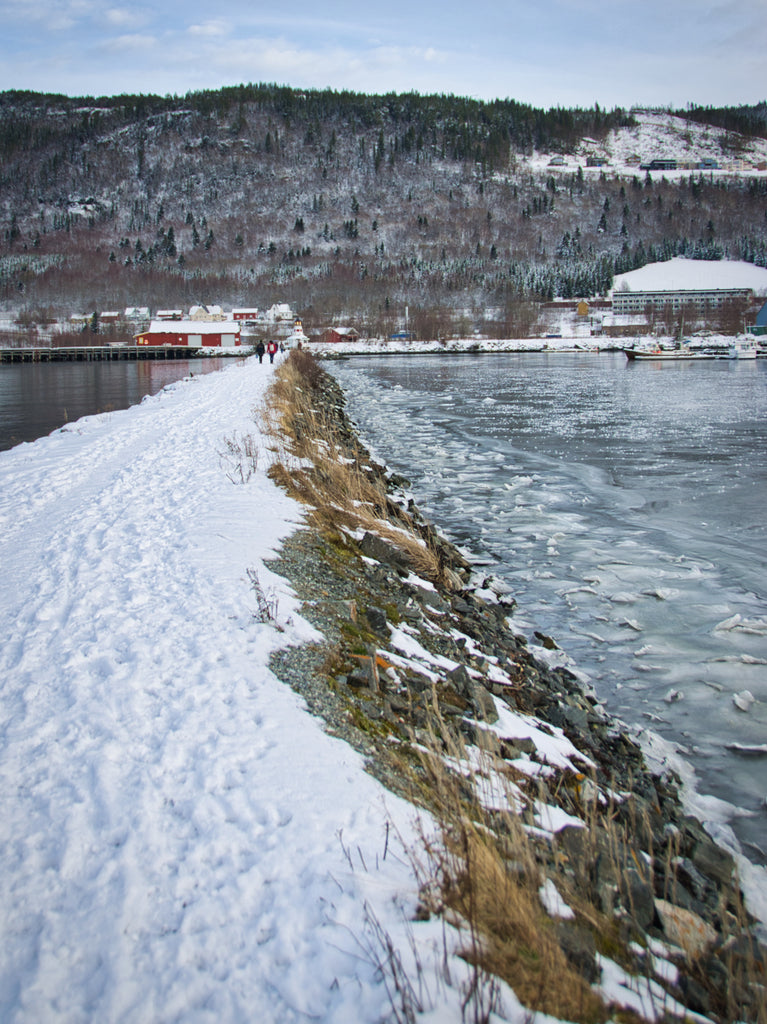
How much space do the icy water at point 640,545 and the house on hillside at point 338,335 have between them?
82554mm

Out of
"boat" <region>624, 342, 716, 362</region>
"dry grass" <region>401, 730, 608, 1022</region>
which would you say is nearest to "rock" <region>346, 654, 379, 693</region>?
"dry grass" <region>401, 730, 608, 1022</region>

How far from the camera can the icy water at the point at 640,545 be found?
200 inches

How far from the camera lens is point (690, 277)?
443ft

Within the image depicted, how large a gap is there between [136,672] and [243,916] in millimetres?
1938

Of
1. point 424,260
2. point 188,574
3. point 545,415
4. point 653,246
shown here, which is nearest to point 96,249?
point 424,260

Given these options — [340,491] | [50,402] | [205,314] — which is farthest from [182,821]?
[205,314]

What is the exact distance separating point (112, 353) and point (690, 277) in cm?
11712

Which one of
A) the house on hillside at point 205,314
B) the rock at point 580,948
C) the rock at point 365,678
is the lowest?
the rock at point 580,948

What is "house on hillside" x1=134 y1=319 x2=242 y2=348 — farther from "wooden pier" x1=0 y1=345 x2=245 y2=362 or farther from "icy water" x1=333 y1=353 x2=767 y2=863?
"icy water" x1=333 y1=353 x2=767 y2=863

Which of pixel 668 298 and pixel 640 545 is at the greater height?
pixel 668 298

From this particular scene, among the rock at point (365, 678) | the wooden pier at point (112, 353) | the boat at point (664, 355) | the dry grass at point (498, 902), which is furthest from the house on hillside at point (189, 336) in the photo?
the dry grass at point (498, 902)

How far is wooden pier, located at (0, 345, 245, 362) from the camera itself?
3521 inches

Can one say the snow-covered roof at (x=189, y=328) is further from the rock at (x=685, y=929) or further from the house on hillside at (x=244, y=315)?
the rock at (x=685, y=929)

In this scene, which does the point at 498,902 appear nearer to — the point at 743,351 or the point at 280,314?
the point at 743,351
